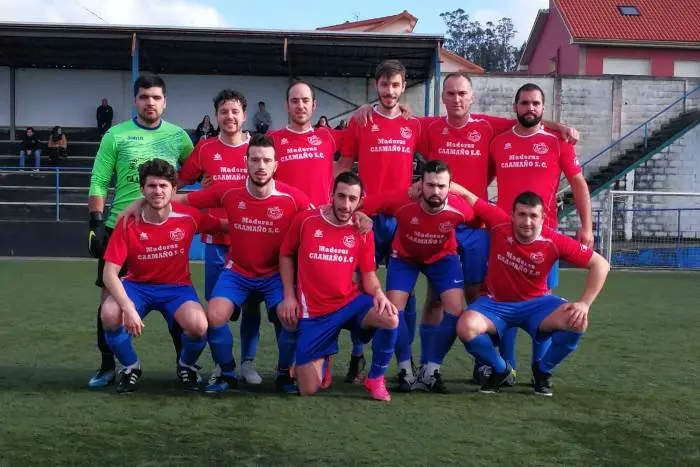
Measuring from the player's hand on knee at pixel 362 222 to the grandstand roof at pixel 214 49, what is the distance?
12.7 m

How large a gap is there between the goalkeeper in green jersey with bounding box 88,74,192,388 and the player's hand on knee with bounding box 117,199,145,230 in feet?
0.85

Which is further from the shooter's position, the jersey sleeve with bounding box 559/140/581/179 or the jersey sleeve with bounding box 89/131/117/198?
the jersey sleeve with bounding box 559/140/581/179

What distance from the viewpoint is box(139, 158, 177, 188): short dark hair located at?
14.7 ft

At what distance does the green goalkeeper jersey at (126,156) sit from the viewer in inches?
192

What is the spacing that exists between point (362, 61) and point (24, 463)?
57.3ft

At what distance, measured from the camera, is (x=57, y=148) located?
18.7m

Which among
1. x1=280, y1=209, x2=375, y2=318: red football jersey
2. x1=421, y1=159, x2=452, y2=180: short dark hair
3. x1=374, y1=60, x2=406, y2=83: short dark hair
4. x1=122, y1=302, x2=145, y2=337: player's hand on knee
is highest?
x1=374, y1=60, x2=406, y2=83: short dark hair

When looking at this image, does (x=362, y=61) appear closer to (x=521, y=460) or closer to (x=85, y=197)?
(x=85, y=197)

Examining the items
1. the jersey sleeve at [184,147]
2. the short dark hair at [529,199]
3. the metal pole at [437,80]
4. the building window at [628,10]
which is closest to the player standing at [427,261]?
the short dark hair at [529,199]

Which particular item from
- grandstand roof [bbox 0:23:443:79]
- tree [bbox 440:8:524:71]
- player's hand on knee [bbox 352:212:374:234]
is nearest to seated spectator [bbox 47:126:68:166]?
grandstand roof [bbox 0:23:443:79]

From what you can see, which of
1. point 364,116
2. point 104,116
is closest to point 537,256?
point 364,116

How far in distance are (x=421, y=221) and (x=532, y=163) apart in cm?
82

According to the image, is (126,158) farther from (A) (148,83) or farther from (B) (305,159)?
(B) (305,159)

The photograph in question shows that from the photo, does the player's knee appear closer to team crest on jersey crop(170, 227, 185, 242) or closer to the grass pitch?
the grass pitch
